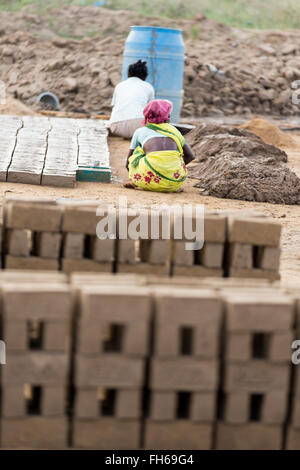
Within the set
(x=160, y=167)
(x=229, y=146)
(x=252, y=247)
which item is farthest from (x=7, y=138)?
(x=252, y=247)

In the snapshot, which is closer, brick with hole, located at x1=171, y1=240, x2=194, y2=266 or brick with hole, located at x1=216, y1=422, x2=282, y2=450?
brick with hole, located at x1=216, y1=422, x2=282, y2=450

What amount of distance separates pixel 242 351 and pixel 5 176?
6023 millimetres

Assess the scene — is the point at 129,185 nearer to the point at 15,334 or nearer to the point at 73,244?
the point at 73,244

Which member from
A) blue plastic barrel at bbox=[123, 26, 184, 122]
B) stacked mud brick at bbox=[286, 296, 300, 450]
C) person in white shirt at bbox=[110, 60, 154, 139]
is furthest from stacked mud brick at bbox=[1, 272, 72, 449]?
blue plastic barrel at bbox=[123, 26, 184, 122]

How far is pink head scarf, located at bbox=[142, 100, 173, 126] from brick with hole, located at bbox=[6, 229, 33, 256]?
4542mm

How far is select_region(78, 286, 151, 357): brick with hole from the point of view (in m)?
3.03

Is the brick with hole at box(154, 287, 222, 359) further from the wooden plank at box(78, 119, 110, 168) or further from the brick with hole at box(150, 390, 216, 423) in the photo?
the wooden plank at box(78, 119, 110, 168)

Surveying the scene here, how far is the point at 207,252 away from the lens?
4.12 metres

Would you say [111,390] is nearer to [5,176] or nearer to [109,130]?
[5,176]

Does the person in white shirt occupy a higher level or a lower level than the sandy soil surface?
higher

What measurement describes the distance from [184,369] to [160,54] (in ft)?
36.2

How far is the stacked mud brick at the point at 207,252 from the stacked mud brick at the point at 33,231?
0.63 metres
